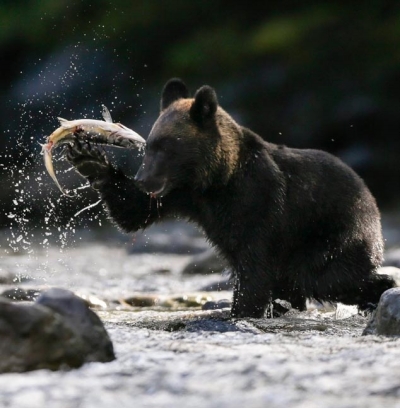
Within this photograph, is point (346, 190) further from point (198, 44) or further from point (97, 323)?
point (198, 44)

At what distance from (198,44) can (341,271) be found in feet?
45.7

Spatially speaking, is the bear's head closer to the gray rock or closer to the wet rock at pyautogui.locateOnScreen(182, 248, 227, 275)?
the gray rock

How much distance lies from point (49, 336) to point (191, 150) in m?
2.19

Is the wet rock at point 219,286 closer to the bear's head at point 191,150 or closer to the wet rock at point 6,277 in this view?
the wet rock at point 6,277

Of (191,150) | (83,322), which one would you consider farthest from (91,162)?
(83,322)

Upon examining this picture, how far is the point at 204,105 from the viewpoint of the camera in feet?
17.7

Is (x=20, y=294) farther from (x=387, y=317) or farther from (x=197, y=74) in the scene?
(x=197, y=74)

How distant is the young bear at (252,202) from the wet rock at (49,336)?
1735 millimetres

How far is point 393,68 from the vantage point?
16.6m

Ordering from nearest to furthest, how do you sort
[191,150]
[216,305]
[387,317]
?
1. [387,317]
2. [191,150]
3. [216,305]

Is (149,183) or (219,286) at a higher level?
(149,183)

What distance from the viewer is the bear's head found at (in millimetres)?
5285

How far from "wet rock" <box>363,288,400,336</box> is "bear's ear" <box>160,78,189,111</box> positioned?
223 cm

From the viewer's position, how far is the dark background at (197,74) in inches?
636
